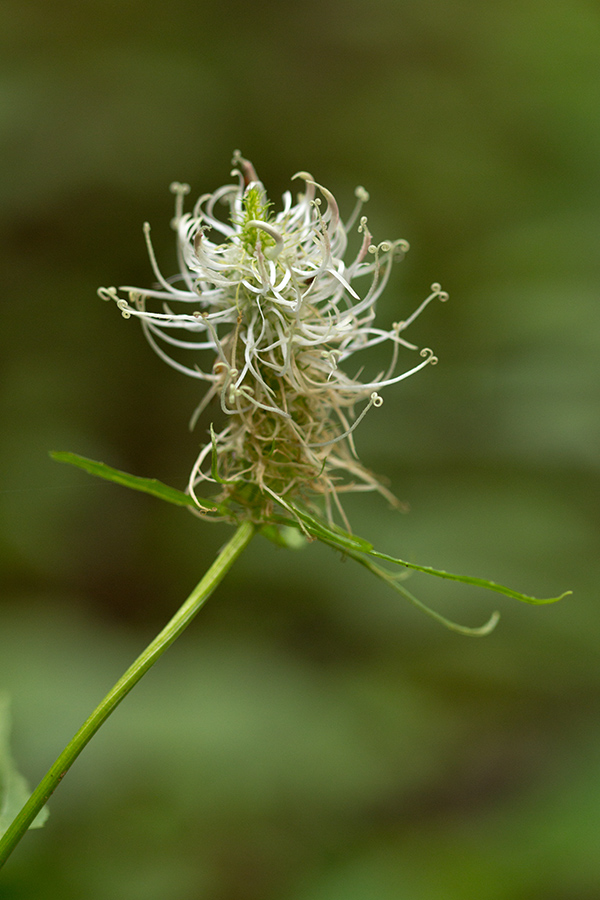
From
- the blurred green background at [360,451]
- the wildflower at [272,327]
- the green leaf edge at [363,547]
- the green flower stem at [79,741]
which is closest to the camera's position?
the green flower stem at [79,741]

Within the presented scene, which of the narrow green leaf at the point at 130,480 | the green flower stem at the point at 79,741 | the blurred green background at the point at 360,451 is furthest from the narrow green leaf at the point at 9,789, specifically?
the blurred green background at the point at 360,451

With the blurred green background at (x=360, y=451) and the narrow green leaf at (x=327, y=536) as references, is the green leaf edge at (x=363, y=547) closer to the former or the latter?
the narrow green leaf at (x=327, y=536)

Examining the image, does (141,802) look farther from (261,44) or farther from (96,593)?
(261,44)

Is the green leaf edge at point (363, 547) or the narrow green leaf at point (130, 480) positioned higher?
the green leaf edge at point (363, 547)

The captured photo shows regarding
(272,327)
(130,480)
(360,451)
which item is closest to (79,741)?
(130,480)

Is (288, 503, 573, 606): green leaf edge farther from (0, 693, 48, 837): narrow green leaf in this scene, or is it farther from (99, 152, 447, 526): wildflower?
(0, 693, 48, 837): narrow green leaf

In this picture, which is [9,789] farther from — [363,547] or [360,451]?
[360,451]

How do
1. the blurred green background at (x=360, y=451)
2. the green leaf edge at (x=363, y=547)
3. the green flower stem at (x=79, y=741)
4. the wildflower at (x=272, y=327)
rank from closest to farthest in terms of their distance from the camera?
1. the green flower stem at (x=79, y=741)
2. the green leaf edge at (x=363, y=547)
3. the wildflower at (x=272, y=327)
4. the blurred green background at (x=360, y=451)

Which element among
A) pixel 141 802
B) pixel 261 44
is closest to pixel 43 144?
pixel 261 44

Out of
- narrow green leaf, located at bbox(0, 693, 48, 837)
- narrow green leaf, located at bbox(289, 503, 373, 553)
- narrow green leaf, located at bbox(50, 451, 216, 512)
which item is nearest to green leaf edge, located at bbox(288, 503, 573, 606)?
narrow green leaf, located at bbox(289, 503, 373, 553)

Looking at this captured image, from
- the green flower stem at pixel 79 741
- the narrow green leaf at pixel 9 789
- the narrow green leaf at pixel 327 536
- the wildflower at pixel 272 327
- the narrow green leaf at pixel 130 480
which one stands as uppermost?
the wildflower at pixel 272 327
